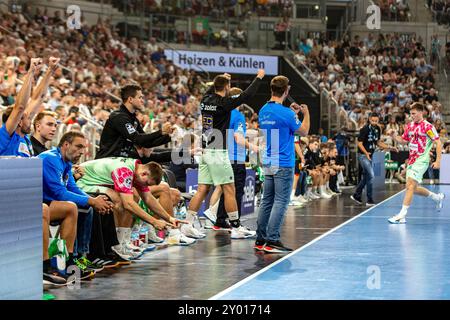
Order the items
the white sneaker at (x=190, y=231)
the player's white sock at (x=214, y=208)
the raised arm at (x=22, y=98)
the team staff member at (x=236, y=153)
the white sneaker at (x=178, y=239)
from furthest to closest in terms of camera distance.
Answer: the player's white sock at (x=214, y=208)
the team staff member at (x=236, y=153)
the white sneaker at (x=190, y=231)
the white sneaker at (x=178, y=239)
the raised arm at (x=22, y=98)

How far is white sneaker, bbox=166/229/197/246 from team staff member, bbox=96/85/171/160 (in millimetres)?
1320

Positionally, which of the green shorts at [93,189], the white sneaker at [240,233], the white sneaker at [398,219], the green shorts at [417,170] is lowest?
the white sneaker at [398,219]

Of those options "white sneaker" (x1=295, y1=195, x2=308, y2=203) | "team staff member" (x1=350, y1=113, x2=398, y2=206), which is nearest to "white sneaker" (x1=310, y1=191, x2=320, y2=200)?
"white sneaker" (x1=295, y1=195, x2=308, y2=203)

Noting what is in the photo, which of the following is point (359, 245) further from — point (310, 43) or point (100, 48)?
point (310, 43)

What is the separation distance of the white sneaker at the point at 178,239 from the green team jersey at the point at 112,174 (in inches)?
58.9

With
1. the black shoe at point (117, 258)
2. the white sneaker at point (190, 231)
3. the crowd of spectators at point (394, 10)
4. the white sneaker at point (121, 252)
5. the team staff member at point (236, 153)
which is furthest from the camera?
the crowd of spectators at point (394, 10)

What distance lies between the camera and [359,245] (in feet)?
32.2

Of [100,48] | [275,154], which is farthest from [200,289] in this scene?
[100,48]

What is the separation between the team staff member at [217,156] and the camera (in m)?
10.7

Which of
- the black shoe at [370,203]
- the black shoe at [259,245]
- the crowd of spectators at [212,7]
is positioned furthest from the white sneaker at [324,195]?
the crowd of spectators at [212,7]

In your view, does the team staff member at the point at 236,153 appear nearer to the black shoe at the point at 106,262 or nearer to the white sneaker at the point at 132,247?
the white sneaker at the point at 132,247

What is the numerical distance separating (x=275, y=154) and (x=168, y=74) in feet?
56.1

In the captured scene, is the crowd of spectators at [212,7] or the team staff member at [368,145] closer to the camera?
the team staff member at [368,145]

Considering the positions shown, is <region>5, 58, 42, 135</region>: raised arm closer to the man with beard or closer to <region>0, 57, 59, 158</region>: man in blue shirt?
<region>0, 57, 59, 158</region>: man in blue shirt
